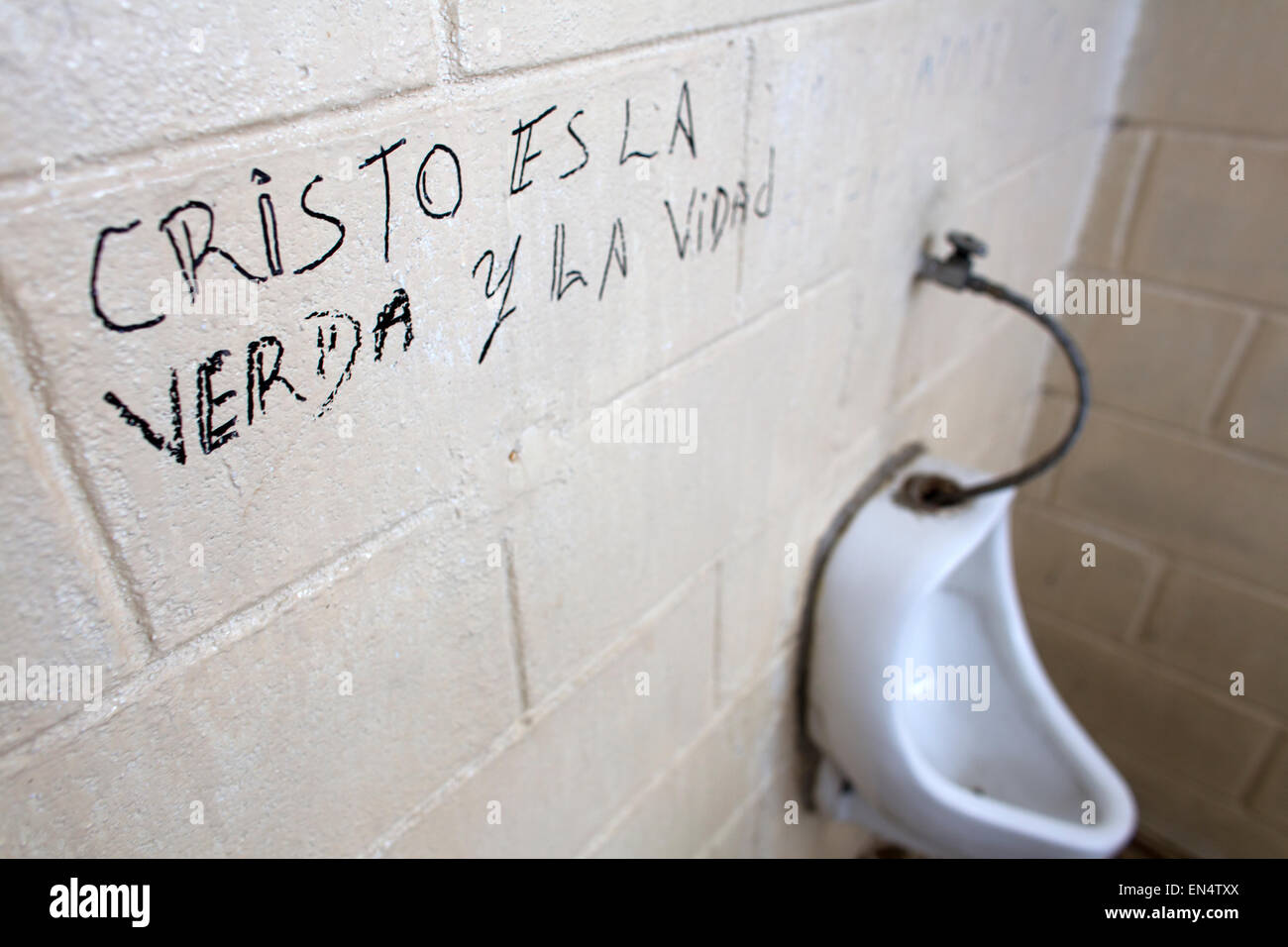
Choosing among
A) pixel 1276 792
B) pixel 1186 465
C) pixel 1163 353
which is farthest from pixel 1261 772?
pixel 1163 353

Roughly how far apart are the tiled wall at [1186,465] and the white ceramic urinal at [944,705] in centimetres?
52

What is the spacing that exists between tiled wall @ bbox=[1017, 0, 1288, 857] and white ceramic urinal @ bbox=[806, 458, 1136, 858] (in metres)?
0.52

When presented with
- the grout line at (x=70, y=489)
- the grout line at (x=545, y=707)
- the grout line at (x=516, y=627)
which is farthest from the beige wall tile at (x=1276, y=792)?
the grout line at (x=70, y=489)

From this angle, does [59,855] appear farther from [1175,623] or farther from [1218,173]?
[1175,623]

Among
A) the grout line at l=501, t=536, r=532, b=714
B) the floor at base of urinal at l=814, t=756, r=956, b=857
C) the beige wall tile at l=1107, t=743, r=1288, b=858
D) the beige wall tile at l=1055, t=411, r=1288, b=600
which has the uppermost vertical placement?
the grout line at l=501, t=536, r=532, b=714

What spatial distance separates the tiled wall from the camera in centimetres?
126

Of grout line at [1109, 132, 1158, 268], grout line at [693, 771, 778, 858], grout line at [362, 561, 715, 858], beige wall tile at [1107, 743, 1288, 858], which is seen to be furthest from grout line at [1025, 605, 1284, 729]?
grout line at [362, 561, 715, 858]

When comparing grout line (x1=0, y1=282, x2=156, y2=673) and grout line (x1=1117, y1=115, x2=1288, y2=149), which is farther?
grout line (x1=1117, y1=115, x2=1288, y2=149)

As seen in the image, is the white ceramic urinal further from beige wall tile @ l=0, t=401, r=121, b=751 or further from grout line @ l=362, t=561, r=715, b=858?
beige wall tile @ l=0, t=401, r=121, b=751

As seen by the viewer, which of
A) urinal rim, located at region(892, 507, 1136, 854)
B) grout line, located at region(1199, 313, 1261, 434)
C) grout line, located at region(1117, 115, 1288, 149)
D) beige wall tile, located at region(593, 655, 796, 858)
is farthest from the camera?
grout line, located at region(1199, 313, 1261, 434)

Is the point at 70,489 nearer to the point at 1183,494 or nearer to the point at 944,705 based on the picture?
the point at 944,705

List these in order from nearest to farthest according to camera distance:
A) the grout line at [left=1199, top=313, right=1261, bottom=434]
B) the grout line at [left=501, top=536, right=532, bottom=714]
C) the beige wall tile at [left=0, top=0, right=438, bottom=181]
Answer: the beige wall tile at [left=0, top=0, right=438, bottom=181], the grout line at [left=501, top=536, right=532, bottom=714], the grout line at [left=1199, top=313, right=1261, bottom=434]
